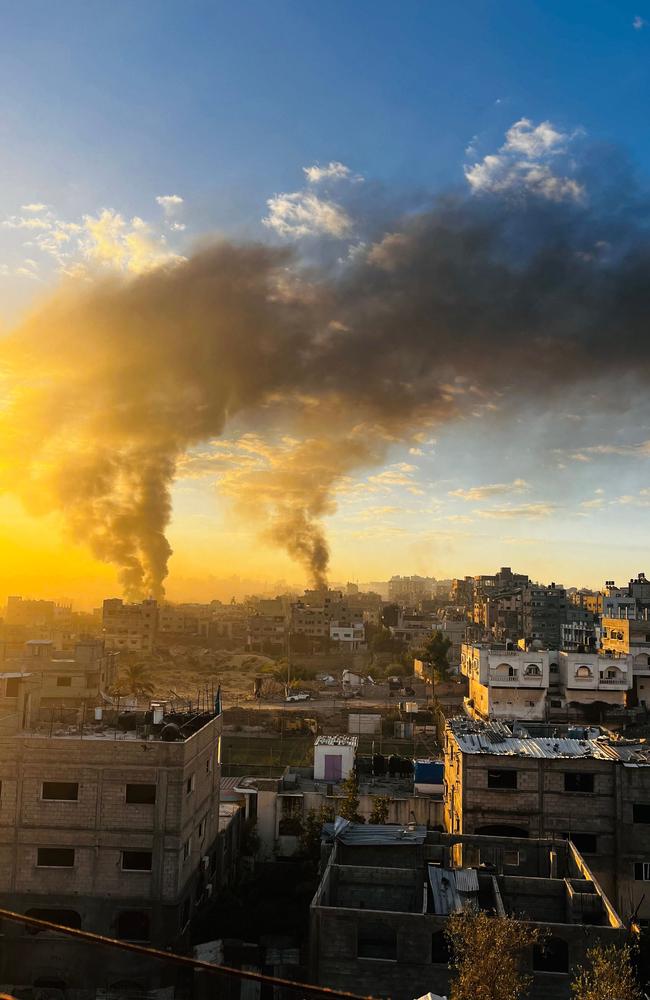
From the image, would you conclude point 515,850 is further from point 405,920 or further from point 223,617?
point 223,617

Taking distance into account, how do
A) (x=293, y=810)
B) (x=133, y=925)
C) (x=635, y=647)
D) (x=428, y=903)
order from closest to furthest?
(x=428, y=903)
(x=133, y=925)
(x=293, y=810)
(x=635, y=647)

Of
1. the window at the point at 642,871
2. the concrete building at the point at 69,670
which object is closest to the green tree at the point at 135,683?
the concrete building at the point at 69,670

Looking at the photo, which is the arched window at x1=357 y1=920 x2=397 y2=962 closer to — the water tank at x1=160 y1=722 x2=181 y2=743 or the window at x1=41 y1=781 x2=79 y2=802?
the water tank at x1=160 y1=722 x2=181 y2=743

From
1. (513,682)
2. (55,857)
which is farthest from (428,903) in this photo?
(513,682)

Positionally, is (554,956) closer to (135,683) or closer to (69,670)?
(69,670)

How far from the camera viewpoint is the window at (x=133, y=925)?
18.9 m

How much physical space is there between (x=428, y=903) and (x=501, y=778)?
17.7 ft

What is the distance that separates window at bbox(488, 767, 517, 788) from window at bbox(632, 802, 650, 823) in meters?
3.31

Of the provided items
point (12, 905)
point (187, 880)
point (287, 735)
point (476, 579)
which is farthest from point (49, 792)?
point (476, 579)

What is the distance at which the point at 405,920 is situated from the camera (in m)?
15.8

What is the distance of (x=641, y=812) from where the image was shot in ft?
71.4

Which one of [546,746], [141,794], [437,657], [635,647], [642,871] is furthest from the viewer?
[437,657]

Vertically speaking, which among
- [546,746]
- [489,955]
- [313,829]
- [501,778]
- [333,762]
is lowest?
[313,829]

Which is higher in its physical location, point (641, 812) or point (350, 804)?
point (641, 812)
